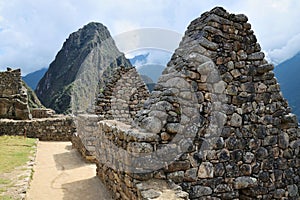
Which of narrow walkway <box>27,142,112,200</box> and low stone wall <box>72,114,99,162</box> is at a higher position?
low stone wall <box>72,114,99,162</box>

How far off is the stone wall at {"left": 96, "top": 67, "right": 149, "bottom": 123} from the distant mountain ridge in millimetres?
15292

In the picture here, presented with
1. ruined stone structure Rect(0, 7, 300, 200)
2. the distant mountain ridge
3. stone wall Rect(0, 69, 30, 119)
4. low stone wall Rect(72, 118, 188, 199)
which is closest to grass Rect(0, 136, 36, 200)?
low stone wall Rect(72, 118, 188, 199)

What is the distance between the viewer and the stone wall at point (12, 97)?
1617 centimetres

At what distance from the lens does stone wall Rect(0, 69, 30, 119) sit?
16.2 m

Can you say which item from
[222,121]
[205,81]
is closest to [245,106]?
[222,121]

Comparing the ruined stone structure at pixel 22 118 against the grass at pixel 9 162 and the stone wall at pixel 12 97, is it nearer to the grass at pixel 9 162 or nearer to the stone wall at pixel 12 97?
the stone wall at pixel 12 97

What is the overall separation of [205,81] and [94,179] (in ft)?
12.4

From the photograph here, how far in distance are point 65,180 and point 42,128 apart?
7808 millimetres

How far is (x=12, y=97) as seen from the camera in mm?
16422

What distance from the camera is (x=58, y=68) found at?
11062cm

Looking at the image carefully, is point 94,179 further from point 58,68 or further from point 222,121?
point 58,68

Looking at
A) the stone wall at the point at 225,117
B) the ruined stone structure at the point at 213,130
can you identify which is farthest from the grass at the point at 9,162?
the stone wall at the point at 225,117

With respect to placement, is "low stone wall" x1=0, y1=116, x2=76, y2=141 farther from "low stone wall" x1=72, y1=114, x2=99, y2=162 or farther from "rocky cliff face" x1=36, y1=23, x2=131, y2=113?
"rocky cliff face" x1=36, y1=23, x2=131, y2=113

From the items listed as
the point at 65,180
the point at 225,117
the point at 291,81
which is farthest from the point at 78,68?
the point at 225,117
